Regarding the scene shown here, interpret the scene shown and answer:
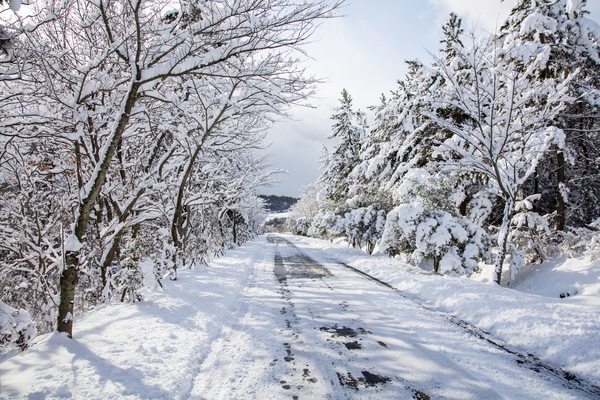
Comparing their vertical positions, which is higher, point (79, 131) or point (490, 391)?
point (79, 131)

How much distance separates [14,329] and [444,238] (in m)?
10.9

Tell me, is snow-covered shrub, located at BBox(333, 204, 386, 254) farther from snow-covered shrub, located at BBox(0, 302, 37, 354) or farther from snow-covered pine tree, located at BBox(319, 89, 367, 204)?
snow-covered shrub, located at BBox(0, 302, 37, 354)

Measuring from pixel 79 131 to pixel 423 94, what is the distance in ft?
47.2

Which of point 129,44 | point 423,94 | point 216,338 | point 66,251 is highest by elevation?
point 423,94

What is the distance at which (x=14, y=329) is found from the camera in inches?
127

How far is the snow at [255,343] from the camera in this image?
3035 millimetres

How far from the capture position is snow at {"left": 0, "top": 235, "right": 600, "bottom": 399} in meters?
3.04

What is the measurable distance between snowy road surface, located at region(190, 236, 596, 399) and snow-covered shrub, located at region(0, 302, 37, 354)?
203 cm

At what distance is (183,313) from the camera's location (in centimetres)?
560

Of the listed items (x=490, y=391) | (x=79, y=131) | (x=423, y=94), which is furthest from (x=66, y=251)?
(x=423, y=94)

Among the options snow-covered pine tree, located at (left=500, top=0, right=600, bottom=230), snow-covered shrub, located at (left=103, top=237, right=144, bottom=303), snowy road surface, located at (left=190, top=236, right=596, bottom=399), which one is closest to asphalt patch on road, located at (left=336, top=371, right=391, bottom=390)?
snowy road surface, located at (left=190, top=236, right=596, bottom=399)

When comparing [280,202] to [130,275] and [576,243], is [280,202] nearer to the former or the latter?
[576,243]

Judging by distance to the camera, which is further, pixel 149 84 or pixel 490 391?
pixel 149 84

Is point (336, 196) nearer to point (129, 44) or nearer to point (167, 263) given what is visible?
point (167, 263)
